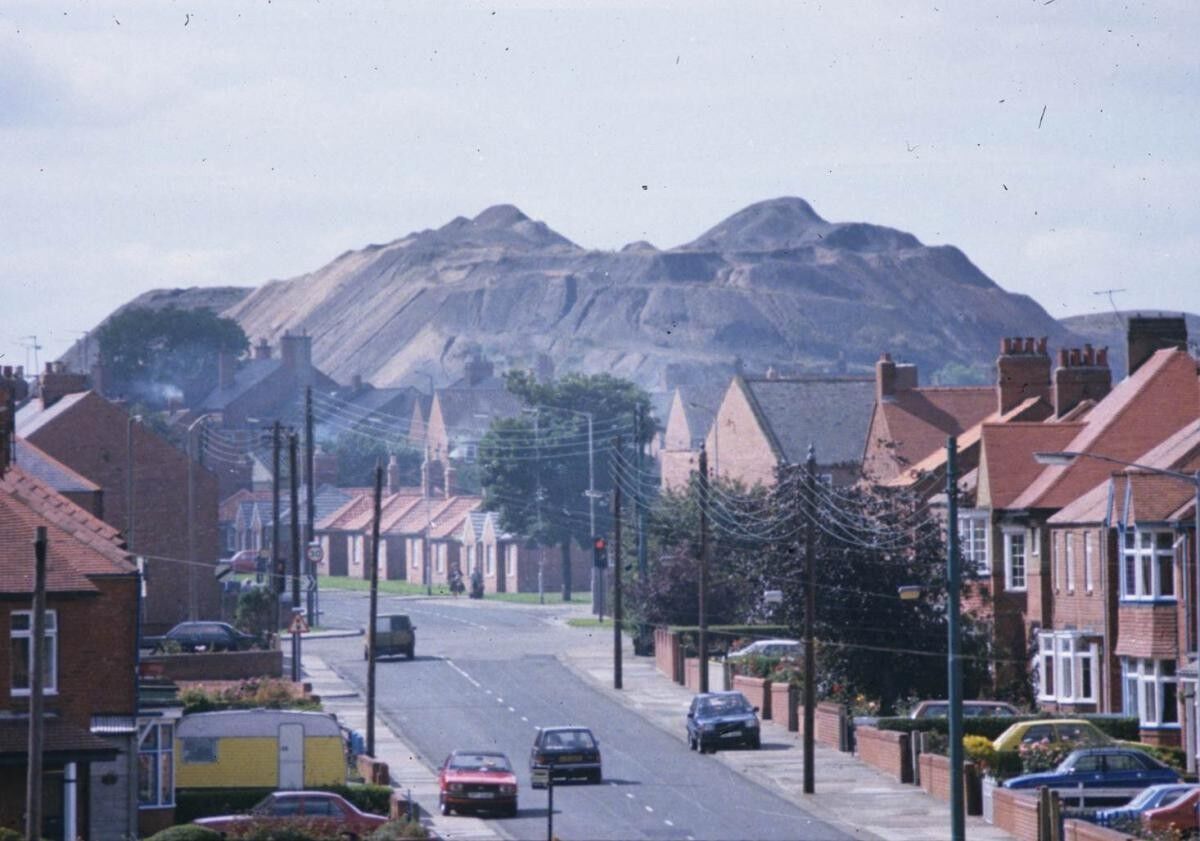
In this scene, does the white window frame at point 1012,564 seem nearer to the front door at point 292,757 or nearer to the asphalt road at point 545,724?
the asphalt road at point 545,724

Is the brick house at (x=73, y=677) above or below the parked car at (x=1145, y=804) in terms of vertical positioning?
above

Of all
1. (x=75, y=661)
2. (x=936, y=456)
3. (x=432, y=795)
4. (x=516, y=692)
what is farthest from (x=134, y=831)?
(x=936, y=456)

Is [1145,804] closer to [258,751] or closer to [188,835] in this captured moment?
[188,835]

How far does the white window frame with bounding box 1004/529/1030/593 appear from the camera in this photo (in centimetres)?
6450

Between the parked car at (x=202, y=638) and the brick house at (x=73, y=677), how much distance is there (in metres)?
30.6

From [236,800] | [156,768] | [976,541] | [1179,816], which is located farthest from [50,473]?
[1179,816]

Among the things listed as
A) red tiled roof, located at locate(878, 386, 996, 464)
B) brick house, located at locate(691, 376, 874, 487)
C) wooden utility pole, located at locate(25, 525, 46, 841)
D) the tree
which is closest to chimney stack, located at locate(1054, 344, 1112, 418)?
red tiled roof, located at locate(878, 386, 996, 464)

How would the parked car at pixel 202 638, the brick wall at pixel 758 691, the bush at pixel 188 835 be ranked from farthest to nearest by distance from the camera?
the parked car at pixel 202 638 < the brick wall at pixel 758 691 < the bush at pixel 188 835

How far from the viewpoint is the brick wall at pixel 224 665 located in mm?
75562

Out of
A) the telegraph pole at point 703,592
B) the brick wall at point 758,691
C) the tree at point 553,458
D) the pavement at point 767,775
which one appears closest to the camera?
the pavement at point 767,775

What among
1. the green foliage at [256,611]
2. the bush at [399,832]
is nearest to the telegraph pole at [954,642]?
the bush at [399,832]

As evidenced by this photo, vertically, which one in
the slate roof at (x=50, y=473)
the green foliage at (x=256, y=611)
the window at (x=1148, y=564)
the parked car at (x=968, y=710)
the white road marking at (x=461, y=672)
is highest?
the slate roof at (x=50, y=473)

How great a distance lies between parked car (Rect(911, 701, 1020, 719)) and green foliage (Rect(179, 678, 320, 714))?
676 inches

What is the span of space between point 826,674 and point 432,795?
51.1ft
